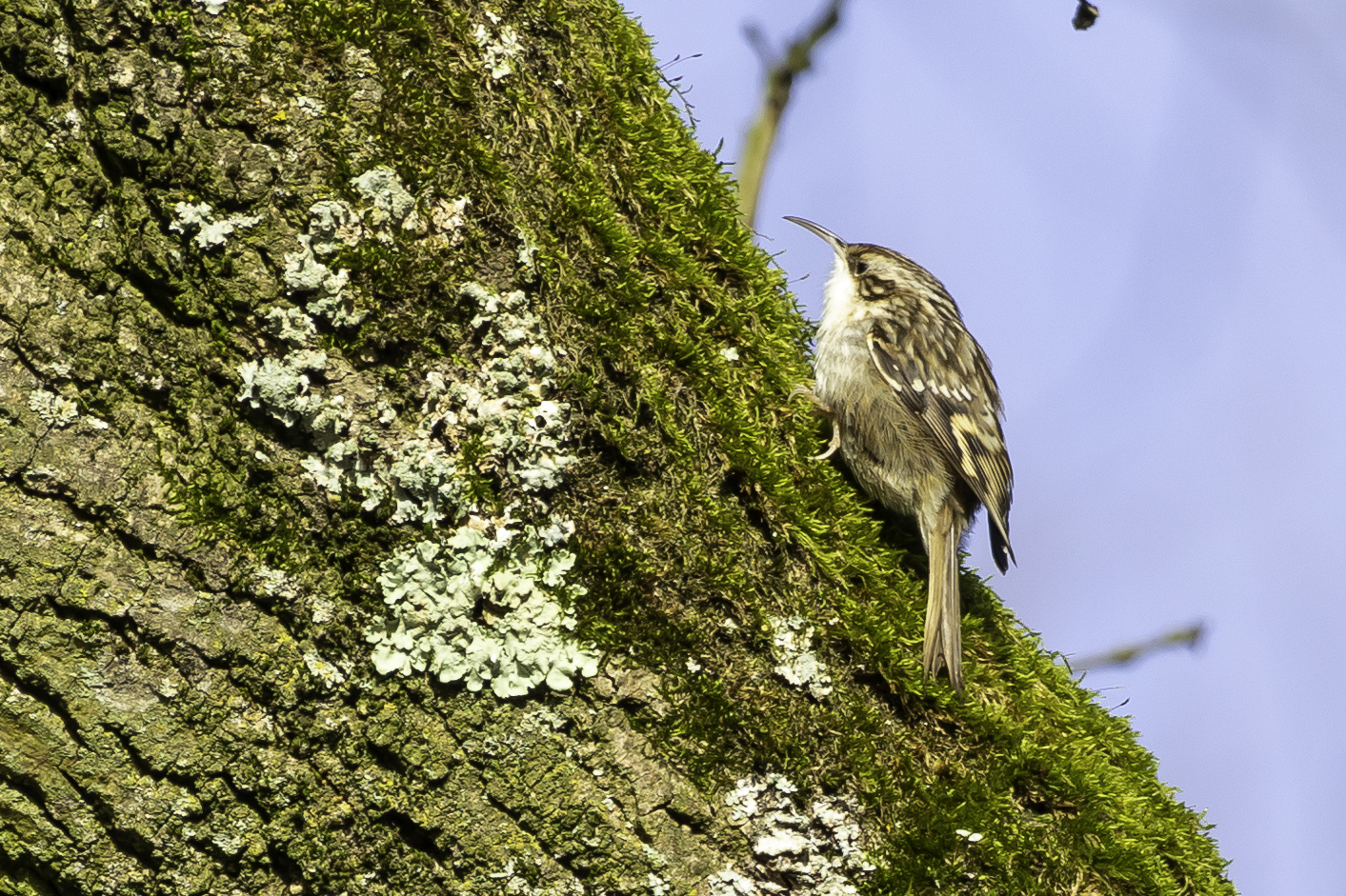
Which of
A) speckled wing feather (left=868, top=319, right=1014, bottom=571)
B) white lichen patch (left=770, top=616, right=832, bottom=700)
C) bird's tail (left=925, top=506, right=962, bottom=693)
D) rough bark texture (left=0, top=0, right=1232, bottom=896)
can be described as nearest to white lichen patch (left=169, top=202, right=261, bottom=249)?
rough bark texture (left=0, top=0, right=1232, bottom=896)

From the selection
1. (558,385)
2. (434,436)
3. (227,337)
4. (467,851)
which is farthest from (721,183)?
(467,851)

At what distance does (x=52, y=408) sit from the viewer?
1.51 metres

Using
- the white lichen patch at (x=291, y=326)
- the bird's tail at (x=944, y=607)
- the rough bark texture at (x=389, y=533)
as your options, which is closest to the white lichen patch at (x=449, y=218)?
the rough bark texture at (x=389, y=533)

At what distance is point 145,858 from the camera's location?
1.55 meters

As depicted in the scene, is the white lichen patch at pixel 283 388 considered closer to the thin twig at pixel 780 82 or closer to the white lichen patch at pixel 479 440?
the white lichen patch at pixel 479 440

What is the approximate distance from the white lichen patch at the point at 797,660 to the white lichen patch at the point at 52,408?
112cm

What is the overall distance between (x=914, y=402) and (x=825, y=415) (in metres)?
0.61

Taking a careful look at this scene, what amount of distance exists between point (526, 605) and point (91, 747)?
64cm

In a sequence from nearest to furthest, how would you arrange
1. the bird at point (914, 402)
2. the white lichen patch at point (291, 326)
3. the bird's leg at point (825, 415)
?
the white lichen patch at point (291, 326) → the bird's leg at point (825, 415) → the bird at point (914, 402)

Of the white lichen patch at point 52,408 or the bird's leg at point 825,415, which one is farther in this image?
the bird's leg at point 825,415

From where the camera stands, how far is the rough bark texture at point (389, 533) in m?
1.53

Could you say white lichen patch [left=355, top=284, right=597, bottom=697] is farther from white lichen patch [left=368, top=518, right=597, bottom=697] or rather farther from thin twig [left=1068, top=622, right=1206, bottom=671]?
thin twig [left=1068, top=622, right=1206, bottom=671]

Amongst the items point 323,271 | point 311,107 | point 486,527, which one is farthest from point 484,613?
point 311,107

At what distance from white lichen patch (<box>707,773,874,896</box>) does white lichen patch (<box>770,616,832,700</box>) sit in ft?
0.53
